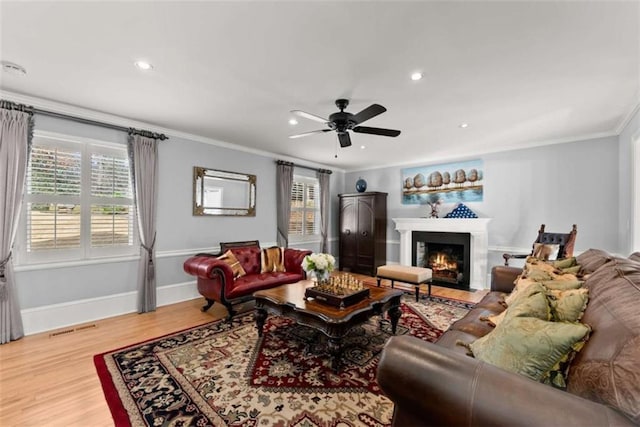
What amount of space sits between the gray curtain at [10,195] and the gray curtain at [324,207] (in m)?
4.78

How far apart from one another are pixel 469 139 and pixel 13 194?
232 inches

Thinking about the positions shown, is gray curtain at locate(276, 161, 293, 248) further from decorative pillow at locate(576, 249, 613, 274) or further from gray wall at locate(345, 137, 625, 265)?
decorative pillow at locate(576, 249, 613, 274)

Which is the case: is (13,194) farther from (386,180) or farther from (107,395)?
(386,180)

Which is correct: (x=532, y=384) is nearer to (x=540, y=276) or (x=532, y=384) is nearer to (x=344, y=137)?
(x=540, y=276)

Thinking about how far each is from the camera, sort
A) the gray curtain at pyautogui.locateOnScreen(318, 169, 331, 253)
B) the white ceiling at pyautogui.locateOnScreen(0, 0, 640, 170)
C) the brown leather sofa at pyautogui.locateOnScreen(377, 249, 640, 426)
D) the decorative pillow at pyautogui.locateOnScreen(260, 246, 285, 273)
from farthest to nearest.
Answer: the gray curtain at pyautogui.locateOnScreen(318, 169, 331, 253), the decorative pillow at pyautogui.locateOnScreen(260, 246, 285, 273), the white ceiling at pyautogui.locateOnScreen(0, 0, 640, 170), the brown leather sofa at pyautogui.locateOnScreen(377, 249, 640, 426)

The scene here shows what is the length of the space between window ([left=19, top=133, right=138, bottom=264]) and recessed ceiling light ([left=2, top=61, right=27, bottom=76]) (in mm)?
870

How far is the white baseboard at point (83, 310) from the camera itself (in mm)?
3131

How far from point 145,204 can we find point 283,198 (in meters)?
2.47

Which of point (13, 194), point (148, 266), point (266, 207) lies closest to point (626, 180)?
point (266, 207)

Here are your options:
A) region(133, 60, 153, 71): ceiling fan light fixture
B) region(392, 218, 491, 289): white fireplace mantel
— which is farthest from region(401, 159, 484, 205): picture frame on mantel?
region(133, 60, 153, 71): ceiling fan light fixture

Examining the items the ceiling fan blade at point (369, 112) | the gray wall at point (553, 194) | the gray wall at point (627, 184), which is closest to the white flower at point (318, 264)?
the ceiling fan blade at point (369, 112)

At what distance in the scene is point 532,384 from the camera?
991 mm

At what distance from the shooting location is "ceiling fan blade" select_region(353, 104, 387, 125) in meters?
2.49

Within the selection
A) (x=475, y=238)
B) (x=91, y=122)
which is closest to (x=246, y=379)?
(x=91, y=122)
